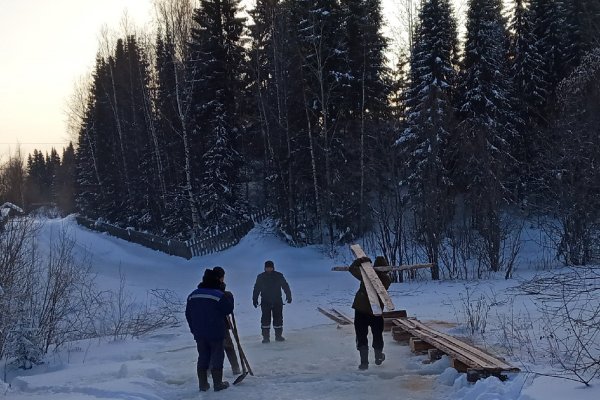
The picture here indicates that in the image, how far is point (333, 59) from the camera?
88.8 ft

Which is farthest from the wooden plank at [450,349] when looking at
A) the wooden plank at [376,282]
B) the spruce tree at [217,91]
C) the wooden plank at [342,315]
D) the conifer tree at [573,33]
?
the conifer tree at [573,33]

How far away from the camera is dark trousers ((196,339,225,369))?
826 cm

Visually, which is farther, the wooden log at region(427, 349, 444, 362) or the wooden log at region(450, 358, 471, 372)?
the wooden log at region(427, 349, 444, 362)

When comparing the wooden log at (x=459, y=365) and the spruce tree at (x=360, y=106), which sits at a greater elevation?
the spruce tree at (x=360, y=106)

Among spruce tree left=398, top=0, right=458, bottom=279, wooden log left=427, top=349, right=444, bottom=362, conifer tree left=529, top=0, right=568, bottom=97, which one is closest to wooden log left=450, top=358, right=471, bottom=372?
wooden log left=427, top=349, right=444, bottom=362

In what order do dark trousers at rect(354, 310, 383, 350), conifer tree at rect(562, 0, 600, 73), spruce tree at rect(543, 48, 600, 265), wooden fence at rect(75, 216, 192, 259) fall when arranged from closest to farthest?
dark trousers at rect(354, 310, 383, 350), spruce tree at rect(543, 48, 600, 265), wooden fence at rect(75, 216, 192, 259), conifer tree at rect(562, 0, 600, 73)

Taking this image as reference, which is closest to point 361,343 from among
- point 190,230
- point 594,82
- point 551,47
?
point 594,82

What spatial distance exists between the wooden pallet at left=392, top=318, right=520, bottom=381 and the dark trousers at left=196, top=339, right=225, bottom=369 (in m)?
3.42

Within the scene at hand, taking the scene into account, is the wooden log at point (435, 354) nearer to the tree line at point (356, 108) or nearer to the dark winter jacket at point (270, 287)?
the dark winter jacket at point (270, 287)

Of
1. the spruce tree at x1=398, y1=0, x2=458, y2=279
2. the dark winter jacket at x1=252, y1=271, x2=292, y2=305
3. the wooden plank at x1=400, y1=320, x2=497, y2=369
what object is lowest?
the wooden plank at x1=400, y1=320, x2=497, y2=369

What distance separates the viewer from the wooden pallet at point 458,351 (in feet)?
23.7

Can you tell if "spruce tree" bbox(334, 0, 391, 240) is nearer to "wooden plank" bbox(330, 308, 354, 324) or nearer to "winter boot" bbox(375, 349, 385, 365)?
"wooden plank" bbox(330, 308, 354, 324)

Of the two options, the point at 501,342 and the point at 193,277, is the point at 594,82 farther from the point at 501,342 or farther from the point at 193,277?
the point at 193,277

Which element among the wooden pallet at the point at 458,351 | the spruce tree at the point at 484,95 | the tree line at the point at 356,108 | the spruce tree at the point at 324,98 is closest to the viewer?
the wooden pallet at the point at 458,351
